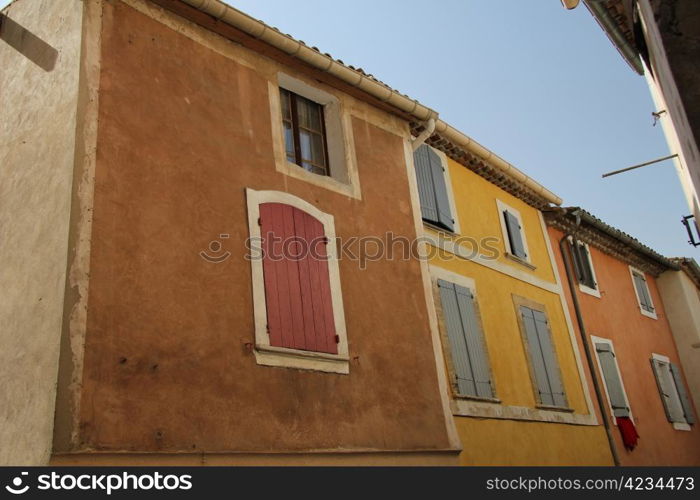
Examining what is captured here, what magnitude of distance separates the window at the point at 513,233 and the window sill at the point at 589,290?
6.88 feet

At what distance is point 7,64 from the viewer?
7672 millimetres

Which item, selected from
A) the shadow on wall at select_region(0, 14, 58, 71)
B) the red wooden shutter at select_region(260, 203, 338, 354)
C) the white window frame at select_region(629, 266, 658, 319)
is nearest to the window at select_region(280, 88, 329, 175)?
the red wooden shutter at select_region(260, 203, 338, 354)

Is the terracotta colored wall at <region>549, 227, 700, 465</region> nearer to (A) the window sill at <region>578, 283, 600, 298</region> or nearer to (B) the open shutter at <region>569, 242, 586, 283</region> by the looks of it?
(A) the window sill at <region>578, 283, 600, 298</region>

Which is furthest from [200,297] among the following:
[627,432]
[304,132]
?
[627,432]

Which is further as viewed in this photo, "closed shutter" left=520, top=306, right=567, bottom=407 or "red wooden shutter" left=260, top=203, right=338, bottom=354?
"closed shutter" left=520, top=306, right=567, bottom=407

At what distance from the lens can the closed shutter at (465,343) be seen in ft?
31.2

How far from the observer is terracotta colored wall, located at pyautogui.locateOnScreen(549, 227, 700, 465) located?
1392 centimetres

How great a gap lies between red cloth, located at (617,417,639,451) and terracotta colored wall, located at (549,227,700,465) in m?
0.15

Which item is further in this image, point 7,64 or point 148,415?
point 7,64

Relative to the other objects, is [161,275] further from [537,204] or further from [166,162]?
[537,204]

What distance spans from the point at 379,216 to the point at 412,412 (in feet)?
8.07

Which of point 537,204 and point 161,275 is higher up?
point 537,204

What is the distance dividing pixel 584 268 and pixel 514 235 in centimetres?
292
